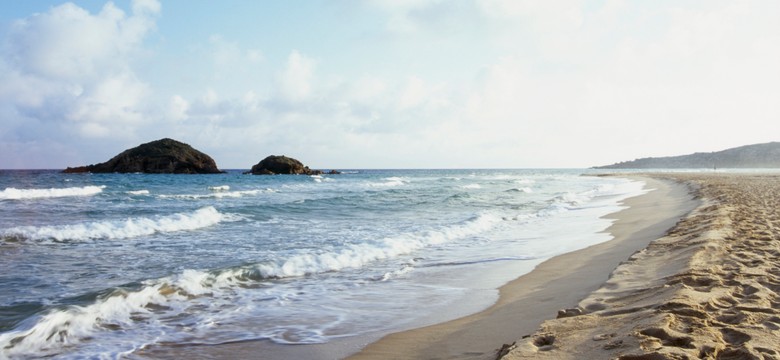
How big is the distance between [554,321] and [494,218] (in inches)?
456

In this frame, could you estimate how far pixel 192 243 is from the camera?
34.4 feet

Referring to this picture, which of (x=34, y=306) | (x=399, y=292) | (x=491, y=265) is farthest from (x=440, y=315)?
(x=34, y=306)

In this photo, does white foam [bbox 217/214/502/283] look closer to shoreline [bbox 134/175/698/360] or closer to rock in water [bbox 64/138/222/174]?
shoreline [bbox 134/175/698/360]

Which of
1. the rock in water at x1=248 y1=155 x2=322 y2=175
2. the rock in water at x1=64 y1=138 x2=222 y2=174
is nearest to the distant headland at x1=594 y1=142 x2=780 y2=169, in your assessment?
the rock in water at x1=248 y1=155 x2=322 y2=175

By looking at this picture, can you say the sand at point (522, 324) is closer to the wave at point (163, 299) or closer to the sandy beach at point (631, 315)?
the sandy beach at point (631, 315)

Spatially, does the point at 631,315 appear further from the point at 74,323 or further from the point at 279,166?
the point at 279,166

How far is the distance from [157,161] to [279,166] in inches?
839

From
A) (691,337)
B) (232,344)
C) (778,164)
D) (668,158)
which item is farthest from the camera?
(668,158)

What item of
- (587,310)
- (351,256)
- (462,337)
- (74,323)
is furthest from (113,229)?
(587,310)

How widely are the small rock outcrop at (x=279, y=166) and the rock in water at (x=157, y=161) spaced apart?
35.9 ft

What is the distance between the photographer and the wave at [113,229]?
11.0 meters

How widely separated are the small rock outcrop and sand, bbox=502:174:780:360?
78.2m

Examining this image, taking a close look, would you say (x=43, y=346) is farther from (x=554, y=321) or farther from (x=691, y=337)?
(x=691, y=337)

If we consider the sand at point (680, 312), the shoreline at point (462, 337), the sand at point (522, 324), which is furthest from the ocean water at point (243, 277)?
the sand at point (680, 312)
